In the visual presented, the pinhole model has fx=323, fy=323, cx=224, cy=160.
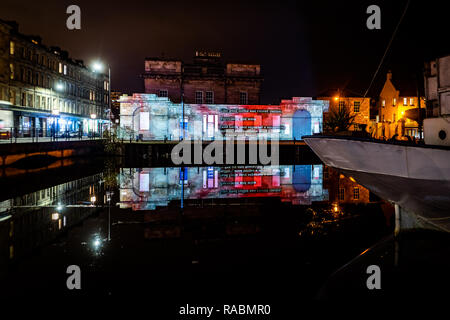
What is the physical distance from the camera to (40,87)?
42594 mm

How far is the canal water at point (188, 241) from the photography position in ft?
18.0

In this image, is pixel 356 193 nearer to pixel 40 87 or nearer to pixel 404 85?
pixel 40 87

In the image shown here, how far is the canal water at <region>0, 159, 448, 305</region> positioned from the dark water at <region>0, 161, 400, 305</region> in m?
0.03

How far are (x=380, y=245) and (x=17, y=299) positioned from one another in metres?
7.26

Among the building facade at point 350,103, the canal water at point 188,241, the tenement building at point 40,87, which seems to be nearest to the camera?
the canal water at point 188,241

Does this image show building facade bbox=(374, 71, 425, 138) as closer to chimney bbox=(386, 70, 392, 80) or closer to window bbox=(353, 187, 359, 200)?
chimney bbox=(386, 70, 392, 80)

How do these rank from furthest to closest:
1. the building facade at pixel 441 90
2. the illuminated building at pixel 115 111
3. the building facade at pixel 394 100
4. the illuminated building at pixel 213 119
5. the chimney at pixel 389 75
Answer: the illuminated building at pixel 115 111 → the chimney at pixel 389 75 → the building facade at pixel 394 100 → the illuminated building at pixel 213 119 → the building facade at pixel 441 90

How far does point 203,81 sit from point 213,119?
7162 mm

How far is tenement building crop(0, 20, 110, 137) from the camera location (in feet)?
117

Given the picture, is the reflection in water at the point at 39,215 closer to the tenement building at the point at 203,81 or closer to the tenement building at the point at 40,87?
the tenement building at the point at 40,87

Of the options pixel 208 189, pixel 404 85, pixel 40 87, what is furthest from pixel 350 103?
pixel 40 87

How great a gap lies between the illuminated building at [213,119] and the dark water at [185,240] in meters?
22.9

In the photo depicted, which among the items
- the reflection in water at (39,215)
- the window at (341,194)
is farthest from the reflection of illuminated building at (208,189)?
the reflection in water at (39,215)

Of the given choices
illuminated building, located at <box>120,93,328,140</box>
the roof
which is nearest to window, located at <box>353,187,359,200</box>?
illuminated building, located at <box>120,93,328,140</box>
